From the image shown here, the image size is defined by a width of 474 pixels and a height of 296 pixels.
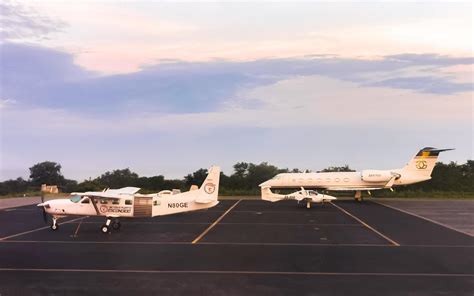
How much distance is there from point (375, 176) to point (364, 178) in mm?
1421

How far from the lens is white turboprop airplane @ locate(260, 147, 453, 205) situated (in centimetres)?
5856

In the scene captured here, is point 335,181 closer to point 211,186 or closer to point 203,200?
point 211,186

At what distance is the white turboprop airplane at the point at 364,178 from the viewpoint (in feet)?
192

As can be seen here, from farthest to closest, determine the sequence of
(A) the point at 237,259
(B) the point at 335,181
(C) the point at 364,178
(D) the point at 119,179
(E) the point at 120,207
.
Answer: (D) the point at 119,179
(B) the point at 335,181
(C) the point at 364,178
(E) the point at 120,207
(A) the point at 237,259

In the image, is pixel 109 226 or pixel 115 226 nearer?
pixel 109 226

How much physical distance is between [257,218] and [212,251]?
15.9 m

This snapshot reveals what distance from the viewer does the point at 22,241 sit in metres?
24.4

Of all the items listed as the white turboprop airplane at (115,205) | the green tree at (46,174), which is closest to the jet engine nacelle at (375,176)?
the white turboprop airplane at (115,205)

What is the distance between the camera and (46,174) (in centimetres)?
12419

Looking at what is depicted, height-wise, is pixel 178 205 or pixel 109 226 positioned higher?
pixel 178 205

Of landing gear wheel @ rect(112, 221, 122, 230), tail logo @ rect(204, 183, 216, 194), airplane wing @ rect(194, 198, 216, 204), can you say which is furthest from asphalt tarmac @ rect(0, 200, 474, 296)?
tail logo @ rect(204, 183, 216, 194)

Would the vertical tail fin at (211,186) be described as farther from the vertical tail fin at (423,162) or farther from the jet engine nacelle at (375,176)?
the vertical tail fin at (423,162)

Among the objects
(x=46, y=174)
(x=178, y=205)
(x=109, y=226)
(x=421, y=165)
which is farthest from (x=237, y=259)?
(x=46, y=174)

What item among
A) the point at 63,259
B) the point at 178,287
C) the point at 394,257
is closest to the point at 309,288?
the point at 178,287
